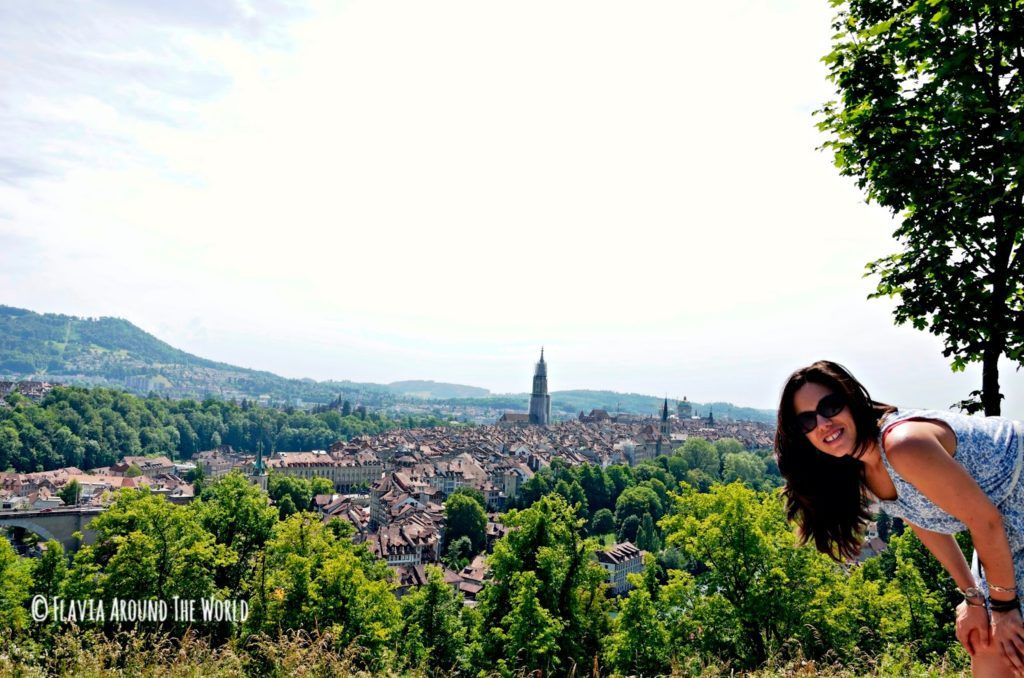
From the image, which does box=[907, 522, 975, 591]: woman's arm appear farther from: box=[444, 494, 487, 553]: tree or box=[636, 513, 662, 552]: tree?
box=[636, 513, 662, 552]: tree

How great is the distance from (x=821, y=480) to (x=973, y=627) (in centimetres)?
73

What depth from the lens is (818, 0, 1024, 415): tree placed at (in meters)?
5.54

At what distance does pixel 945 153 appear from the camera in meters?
6.10

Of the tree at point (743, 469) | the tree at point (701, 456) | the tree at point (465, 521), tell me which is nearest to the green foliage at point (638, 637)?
the tree at point (465, 521)

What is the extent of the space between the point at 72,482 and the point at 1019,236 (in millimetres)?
85613

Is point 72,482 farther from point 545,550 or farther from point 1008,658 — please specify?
point 1008,658

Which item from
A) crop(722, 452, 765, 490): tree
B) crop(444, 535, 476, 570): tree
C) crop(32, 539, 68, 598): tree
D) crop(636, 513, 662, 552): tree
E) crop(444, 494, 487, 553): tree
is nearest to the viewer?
crop(32, 539, 68, 598): tree

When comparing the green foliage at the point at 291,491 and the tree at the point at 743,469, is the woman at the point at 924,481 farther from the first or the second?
the tree at the point at 743,469

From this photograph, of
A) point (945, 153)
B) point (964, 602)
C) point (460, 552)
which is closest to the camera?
point (964, 602)

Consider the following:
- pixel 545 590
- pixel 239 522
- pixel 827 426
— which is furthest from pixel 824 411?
pixel 239 522

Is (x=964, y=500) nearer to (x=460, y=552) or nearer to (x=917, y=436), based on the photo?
(x=917, y=436)

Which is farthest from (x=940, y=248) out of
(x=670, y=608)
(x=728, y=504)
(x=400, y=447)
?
(x=400, y=447)

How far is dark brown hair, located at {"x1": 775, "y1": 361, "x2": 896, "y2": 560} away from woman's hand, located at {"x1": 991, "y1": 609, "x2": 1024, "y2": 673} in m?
0.55

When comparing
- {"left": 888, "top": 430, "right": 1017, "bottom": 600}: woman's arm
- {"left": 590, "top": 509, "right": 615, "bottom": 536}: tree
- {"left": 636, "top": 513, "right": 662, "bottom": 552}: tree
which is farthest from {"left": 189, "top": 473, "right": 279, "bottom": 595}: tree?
{"left": 590, "top": 509, "right": 615, "bottom": 536}: tree
